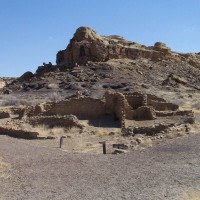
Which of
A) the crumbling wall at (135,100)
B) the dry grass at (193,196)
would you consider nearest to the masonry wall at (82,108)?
the crumbling wall at (135,100)

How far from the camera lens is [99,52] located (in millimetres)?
56594

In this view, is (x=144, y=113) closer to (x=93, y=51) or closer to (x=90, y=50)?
(x=93, y=51)

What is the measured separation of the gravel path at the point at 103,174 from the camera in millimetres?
9680

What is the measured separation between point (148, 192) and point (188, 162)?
2.93 meters

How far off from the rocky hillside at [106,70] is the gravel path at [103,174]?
26.6 metres

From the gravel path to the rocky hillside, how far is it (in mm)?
26619

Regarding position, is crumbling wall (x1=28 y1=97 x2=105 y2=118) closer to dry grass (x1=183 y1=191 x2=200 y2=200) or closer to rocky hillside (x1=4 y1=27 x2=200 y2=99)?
rocky hillside (x1=4 y1=27 x2=200 y2=99)

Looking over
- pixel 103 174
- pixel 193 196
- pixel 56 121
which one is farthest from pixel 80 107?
pixel 193 196

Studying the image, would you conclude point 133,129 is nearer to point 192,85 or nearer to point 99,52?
point 192,85

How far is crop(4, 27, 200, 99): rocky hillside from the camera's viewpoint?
46.7m

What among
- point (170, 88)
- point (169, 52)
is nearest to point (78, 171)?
point (170, 88)

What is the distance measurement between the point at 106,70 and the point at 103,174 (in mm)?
42170

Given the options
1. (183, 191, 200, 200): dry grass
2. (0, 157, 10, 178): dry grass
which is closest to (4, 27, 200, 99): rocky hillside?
(0, 157, 10, 178): dry grass

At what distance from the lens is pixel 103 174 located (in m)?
11.1
